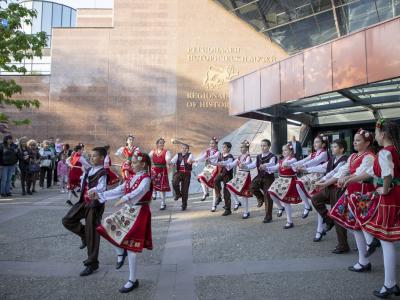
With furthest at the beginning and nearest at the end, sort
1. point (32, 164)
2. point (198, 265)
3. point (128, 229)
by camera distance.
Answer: point (32, 164), point (198, 265), point (128, 229)

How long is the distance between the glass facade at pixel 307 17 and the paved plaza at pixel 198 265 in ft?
42.1

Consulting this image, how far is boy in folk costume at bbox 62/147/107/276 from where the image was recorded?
15.2 feet

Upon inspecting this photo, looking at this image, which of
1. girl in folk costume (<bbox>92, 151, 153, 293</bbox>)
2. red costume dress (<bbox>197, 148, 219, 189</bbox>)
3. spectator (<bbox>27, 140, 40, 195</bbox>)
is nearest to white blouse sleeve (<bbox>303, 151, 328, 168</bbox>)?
red costume dress (<bbox>197, 148, 219, 189</bbox>)

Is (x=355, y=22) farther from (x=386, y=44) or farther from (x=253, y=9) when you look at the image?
(x=386, y=44)

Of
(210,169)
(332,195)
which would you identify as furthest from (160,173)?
(332,195)

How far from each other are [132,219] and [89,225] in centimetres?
80

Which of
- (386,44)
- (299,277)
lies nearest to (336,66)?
(386,44)

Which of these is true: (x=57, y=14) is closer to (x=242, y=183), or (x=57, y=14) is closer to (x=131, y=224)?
(x=242, y=183)

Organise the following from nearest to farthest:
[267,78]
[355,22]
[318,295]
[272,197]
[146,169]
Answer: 1. [318,295]
2. [146,169]
3. [272,197]
4. [267,78]
5. [355,22]

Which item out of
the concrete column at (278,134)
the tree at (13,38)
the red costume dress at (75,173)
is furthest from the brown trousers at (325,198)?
the concrete column at (278,134)

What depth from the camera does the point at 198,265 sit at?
486cm

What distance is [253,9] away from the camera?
2280cm

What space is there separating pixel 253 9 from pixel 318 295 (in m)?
22.0

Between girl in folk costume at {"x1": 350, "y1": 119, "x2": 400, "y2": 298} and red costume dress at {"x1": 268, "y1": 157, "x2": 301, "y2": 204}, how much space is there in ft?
9.64
